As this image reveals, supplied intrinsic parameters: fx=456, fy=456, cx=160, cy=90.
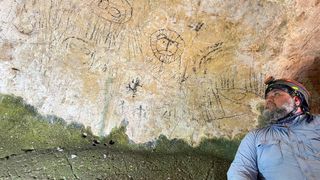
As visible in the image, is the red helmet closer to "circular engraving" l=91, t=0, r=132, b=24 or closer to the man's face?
the man's face

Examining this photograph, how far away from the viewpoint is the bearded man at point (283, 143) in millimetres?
2688

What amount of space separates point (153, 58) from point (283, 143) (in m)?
1.05

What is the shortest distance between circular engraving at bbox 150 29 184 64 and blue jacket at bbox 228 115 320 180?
765mm

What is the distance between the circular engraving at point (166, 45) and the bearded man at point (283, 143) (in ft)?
2.17

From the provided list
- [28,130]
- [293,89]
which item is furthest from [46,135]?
[293,89]

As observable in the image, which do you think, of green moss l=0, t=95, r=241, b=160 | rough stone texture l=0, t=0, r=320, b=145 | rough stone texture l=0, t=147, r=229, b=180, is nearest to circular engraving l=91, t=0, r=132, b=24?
rough stone texture l=0, t=0, r=320, b=145

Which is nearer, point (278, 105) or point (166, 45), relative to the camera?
point (278, 105)

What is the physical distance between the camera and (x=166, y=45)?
10.4 ft

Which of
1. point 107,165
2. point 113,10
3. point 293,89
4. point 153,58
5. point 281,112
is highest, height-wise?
point 113,10

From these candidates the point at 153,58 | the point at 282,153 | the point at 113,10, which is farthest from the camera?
the point at 153,58

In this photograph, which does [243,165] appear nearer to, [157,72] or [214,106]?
[214,106]

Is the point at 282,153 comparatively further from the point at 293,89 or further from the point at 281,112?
the point at 293,89

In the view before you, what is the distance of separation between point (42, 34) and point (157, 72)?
0.83 meters

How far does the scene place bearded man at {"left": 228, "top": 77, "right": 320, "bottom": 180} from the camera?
8.82ft
